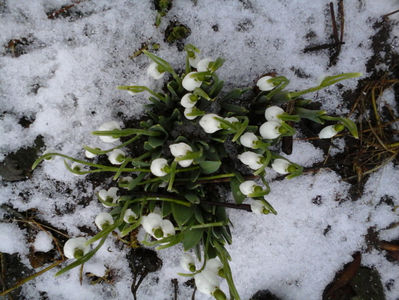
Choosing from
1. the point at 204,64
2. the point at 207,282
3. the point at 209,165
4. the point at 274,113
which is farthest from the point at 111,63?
the point at 207,282

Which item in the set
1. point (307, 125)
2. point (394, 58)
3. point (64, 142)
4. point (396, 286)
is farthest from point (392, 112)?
point (64, 142)

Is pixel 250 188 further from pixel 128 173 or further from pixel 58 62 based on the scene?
pixel 58 62

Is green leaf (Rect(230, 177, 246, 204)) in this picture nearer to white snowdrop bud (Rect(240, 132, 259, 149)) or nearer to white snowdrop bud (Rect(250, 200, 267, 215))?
white snowdrop bud (Rect(250, 200, 267, 215))

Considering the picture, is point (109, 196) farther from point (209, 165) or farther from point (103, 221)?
point (209, 165)

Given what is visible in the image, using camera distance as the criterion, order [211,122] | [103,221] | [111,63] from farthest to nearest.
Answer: [111,63], [103,221], [211,122]

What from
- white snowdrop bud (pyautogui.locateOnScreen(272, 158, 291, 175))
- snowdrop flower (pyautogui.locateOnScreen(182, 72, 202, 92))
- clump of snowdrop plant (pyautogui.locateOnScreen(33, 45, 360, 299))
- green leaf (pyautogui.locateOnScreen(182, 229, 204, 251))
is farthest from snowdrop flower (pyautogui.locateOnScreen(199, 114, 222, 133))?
green leaf (pyautogui.locateOnScreen(182, 229, 204, 251))

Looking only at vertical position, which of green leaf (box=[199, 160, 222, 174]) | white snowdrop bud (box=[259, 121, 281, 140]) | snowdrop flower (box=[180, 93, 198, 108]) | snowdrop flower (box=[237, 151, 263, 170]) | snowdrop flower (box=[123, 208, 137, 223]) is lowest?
snowdrop flower (box=[123, 208, 137, 223])

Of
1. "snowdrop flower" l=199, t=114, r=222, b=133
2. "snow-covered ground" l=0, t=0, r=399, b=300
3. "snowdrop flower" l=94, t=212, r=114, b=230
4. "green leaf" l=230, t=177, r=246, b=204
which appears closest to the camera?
"snowdrop flower" l=199, t=114, r=222, b=133
